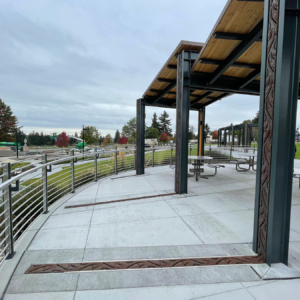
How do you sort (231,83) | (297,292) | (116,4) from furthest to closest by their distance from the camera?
(116,4) < (231,83) < (297,292)

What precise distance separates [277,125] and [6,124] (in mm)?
55207

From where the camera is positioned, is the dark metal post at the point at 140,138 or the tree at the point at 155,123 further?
the tree at the point at 155,123

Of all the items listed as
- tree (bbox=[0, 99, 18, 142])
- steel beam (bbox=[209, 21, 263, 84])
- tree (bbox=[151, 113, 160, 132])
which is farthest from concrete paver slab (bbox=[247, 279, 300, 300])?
tree (bbox=[151, 113, 160, 132])

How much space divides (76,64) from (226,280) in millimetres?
33728

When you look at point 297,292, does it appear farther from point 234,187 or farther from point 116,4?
point 116,4

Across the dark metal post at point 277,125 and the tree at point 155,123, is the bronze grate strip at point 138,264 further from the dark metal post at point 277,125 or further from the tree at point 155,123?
the tree at point 155,123

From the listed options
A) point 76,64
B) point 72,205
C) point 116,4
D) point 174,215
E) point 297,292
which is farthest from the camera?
point 76,64

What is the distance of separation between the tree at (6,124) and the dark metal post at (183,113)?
51.4 m

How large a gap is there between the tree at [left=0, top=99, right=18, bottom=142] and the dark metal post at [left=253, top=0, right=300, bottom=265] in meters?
53.7

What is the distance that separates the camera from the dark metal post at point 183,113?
4.46m

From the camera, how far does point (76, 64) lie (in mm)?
29844

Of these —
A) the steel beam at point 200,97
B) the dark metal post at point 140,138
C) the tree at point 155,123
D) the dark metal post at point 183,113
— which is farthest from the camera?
the tree at point 155,123

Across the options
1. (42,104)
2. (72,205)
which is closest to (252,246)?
(72,205)

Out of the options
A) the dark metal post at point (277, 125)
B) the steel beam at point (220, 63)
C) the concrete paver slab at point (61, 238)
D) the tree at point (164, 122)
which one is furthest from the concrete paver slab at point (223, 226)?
the tree at point (164, 122)
